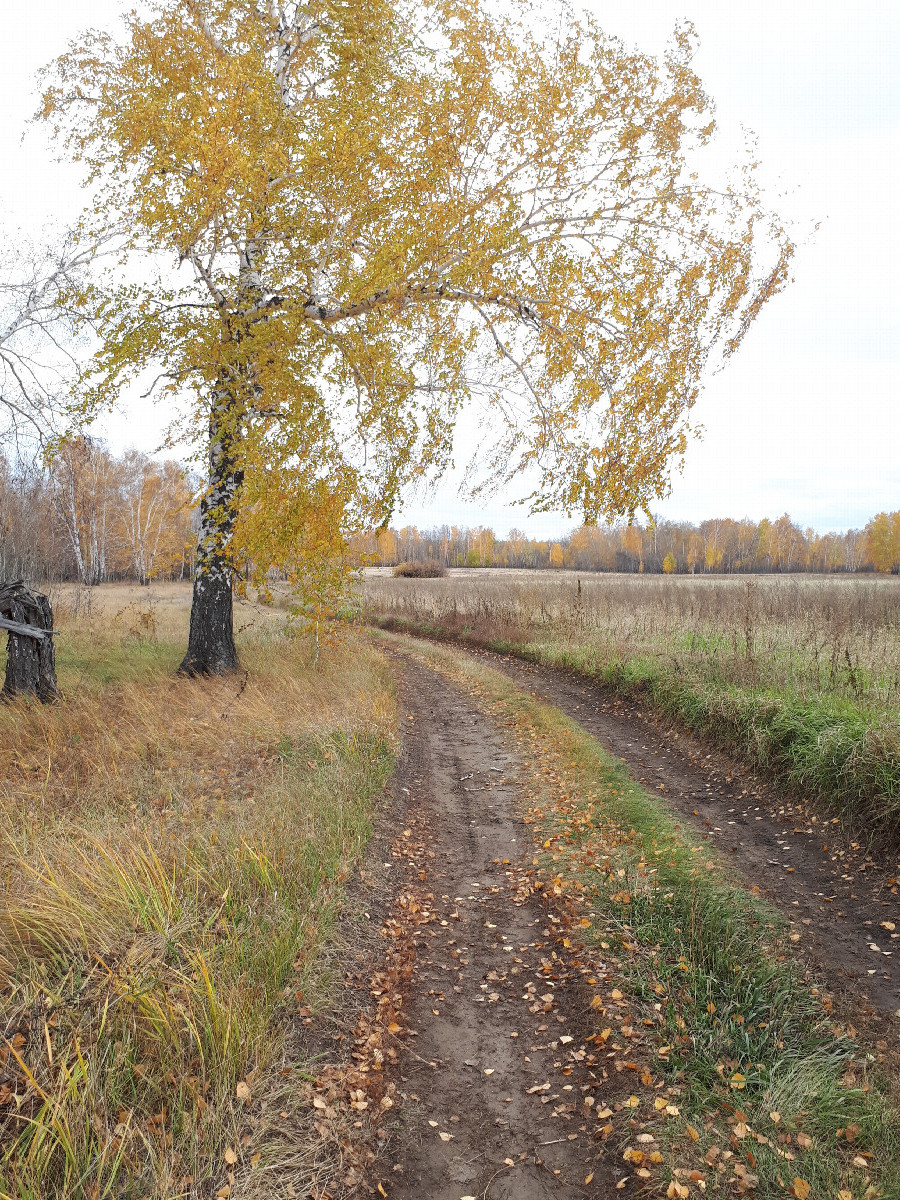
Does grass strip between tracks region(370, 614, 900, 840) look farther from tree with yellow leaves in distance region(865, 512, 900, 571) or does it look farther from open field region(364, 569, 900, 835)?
tree with yellow leaves in distance region(865, 512, 900, 571)

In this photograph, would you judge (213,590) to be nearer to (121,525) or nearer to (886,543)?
(121,525)

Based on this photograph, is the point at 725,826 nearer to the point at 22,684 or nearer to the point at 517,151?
the point at 517,151

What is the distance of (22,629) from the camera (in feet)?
30.5

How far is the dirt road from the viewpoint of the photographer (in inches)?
179

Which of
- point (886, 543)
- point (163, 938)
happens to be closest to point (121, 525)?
point (163, 938)

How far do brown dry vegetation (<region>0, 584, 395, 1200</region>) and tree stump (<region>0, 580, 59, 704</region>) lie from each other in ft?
5.12

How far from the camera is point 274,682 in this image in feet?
35.5

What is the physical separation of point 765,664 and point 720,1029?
697 centimetres

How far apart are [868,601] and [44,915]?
654 inches

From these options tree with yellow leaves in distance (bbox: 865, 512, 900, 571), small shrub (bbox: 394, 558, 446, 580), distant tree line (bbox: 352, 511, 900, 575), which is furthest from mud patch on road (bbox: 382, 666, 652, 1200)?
tree with yellow leaves in distance (bbox: 865, 512, 900, 571)

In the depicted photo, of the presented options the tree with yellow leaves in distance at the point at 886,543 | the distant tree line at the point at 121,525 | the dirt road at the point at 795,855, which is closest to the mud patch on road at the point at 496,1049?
the dirt road at the point at 795,855

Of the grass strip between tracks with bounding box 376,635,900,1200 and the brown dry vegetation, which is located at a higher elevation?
the brown dry vegetation

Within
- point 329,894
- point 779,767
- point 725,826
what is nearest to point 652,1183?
point 329,894

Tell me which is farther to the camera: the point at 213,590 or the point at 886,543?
the point at 886,543
